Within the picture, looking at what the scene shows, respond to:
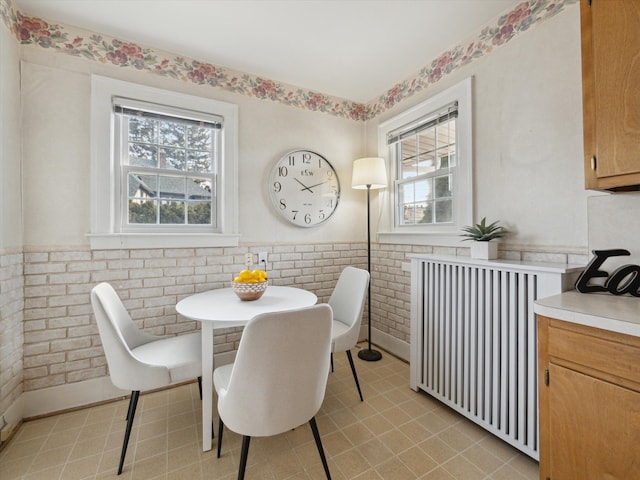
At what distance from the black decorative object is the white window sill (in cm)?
233

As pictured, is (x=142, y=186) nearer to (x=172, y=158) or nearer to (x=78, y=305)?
(x=172, y=158)

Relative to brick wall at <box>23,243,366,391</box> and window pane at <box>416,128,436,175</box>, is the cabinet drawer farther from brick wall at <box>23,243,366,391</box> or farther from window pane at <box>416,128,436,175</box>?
brick wall at <box>23,243,366,391</box>

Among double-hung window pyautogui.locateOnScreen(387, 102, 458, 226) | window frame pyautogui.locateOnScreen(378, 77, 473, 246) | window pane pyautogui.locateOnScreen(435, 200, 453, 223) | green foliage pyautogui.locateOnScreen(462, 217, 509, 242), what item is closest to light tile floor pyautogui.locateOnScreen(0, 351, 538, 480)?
green foliage pyautogui.locateOnScreen(462, 217, 509, 242)

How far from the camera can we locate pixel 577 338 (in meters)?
1.11

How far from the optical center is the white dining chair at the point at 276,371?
44.8 inches

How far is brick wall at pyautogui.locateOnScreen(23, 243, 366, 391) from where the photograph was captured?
1968 mm

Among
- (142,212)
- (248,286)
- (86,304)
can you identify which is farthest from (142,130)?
(248,286)

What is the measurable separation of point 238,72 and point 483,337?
9.35 feet

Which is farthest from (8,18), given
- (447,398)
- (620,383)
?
(447,398)

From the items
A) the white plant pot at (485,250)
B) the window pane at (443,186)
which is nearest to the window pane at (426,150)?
the window pane at (443,186)

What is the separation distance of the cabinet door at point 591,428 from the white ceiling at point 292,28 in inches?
87.2

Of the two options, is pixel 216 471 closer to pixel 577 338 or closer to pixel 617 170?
pixel 577 338

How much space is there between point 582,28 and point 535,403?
1807 millimetres

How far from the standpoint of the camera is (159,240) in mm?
2283
